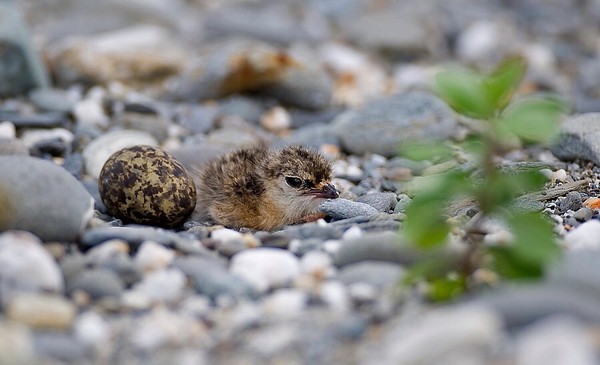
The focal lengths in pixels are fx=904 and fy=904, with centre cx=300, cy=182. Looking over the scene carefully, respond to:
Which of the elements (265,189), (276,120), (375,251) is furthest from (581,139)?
(276,120)

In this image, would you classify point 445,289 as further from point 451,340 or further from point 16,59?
point 16,59

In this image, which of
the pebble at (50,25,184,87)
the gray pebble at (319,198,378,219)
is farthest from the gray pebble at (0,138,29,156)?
the pebble at (50,25,184,87)

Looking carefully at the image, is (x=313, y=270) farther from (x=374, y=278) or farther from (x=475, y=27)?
(x=475, y=27)

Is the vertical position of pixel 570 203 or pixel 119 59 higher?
pixel 119 59

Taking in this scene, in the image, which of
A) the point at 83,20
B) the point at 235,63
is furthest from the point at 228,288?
the point at 83,20

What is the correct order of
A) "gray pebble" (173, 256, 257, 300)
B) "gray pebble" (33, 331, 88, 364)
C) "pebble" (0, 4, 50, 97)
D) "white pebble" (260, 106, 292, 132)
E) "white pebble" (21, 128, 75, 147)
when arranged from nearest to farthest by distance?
1. "gray pebble" (33, 331, 88, 364)
2. "gray pebble" (173, 256, 257, 300)
3. "white pebble" (21, 128, 75, 147)
4. "pebble" (0, 4, 50, 97)
5. "white pebble" (260, 106, 292, 132)

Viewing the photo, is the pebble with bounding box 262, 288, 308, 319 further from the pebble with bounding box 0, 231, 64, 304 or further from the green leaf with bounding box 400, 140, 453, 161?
the pebble with bounding box 0, 231, 64, 304
